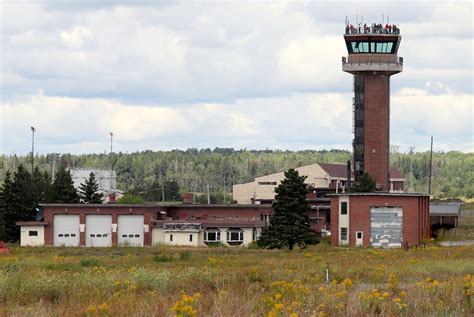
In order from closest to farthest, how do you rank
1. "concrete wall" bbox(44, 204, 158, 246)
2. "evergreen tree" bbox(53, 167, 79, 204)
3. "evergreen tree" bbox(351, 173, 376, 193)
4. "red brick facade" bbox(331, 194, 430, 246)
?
"red brick facade" bbox(331, 194, 430, 246) < "concrete wall" bbox(44, 204, 158, 246) < "evergreen tree" bbox(53, 167, 79, 204) < "evergreen tree" bbox(351, 173, 376, 193)

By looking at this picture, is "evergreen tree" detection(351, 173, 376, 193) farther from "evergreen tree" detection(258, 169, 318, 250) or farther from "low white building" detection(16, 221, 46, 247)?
"low white building" detection(16, 221, 46, 247)

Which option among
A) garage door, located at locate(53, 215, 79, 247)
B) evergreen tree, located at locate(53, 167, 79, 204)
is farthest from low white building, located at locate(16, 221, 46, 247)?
evergreen tree, located at locate(53, 167, 79, 204)

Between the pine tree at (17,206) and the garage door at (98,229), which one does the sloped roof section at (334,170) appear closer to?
the pine tree at (17,206)

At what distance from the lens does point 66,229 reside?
288 feet

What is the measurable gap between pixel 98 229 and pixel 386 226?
24.2 meters

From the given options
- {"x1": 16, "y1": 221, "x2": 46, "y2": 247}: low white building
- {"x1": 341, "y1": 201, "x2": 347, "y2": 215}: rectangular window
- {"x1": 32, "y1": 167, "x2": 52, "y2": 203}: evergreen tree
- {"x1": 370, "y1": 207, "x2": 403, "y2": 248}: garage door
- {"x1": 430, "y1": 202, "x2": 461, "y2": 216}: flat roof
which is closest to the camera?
{"x1": 370, "y1": 207, "x2": 403, "y2": 248}: garage door

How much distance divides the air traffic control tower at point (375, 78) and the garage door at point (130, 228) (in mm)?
38817

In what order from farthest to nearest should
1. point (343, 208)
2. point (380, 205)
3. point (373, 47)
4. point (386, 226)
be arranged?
1. point (373, 47)
2. point (343, 208)
3. point (380, 205)
4. point (386, 226)

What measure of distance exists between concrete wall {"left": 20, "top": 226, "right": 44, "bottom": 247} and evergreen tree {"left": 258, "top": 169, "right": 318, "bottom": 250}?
20.2 metres

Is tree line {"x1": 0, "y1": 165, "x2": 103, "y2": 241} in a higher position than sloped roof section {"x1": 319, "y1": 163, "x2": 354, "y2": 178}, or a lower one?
lower

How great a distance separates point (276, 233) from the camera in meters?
75.3

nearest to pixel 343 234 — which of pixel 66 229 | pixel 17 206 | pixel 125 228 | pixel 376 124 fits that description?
pixel 125 228

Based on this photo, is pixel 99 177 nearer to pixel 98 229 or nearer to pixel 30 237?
pixel 98 229

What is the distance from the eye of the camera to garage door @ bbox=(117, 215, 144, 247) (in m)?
87.7
